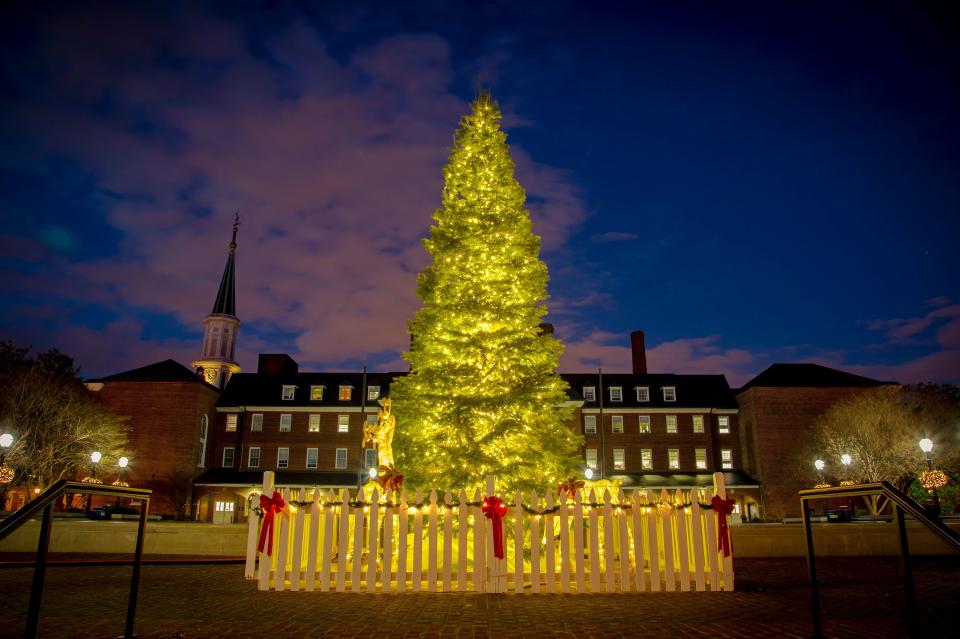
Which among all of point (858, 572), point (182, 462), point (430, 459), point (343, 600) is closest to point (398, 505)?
point (343, 600)

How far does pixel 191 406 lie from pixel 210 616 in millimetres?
46511

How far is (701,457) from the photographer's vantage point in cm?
5231

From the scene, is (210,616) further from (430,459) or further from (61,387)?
(61,387)

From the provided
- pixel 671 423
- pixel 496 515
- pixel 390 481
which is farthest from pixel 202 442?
pixel 496 515

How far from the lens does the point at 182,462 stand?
4759 cm

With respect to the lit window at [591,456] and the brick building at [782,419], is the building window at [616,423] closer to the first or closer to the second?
the lit window at [591,456]

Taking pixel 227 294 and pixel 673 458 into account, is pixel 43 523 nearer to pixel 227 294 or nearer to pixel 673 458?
pixel 673 458

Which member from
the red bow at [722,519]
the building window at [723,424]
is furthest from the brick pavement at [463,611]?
the building window at [723,424]

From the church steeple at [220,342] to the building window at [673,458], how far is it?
54.0m

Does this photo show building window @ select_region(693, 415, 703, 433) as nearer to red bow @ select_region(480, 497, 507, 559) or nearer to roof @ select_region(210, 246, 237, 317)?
red bow @ select_region(480, 497, 507, 559)

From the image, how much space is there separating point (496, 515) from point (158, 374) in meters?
48.7

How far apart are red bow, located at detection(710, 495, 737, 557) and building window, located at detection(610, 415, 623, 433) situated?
147 ft

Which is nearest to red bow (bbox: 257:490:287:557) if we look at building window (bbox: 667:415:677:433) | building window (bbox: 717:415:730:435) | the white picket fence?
the white picket fence

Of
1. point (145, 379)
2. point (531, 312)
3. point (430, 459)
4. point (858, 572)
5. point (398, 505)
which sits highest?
point (145, 379)
